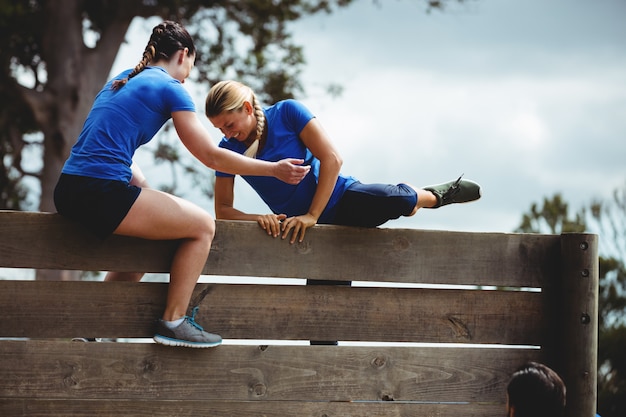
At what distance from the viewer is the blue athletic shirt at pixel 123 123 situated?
3664mm

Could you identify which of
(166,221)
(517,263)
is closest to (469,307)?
(517,263)

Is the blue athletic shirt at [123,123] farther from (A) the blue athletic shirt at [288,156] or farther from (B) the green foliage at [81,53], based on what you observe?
(B) the green foliage at [81,53]

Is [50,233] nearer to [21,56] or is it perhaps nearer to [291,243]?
[291,243]

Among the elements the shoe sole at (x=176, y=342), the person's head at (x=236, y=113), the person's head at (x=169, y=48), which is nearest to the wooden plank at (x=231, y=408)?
the shoe sole at (x=176, y=342)

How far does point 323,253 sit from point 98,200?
108 centimetres

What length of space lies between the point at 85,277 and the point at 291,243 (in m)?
10.4

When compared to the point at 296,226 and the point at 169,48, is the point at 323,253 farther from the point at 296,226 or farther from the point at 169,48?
the point at 169,48

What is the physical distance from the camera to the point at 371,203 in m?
4.11

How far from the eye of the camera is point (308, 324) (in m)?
3.88

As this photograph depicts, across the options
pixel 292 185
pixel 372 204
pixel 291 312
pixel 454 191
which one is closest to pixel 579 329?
pixel 454 191

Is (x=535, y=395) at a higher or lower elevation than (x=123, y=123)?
lower

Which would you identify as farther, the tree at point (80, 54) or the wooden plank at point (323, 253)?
the tree at point (80, 54)

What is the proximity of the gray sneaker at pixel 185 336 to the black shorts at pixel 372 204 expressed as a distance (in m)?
0.93

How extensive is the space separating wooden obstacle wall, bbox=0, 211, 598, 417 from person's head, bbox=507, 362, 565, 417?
3.68ft
